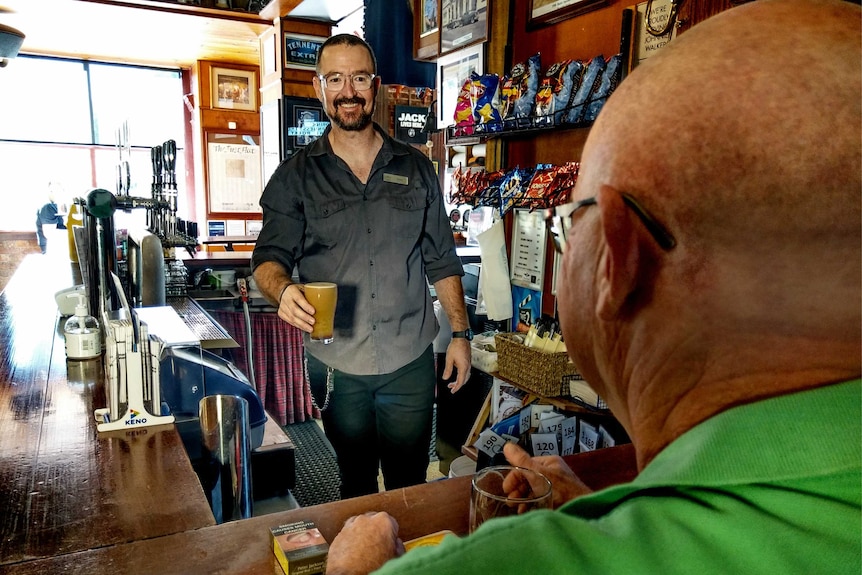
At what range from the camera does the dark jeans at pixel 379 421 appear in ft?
7.55

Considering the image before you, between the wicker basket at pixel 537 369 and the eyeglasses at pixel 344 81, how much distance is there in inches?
46.4

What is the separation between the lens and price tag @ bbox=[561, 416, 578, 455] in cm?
235

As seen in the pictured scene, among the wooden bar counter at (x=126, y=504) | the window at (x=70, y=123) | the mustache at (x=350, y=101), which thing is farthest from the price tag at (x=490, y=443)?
the window at (x=70, y=123)

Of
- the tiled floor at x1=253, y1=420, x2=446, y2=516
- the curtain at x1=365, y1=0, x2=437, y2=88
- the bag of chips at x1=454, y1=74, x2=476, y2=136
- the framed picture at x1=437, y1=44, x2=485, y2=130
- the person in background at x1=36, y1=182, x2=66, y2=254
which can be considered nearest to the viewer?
the tiled floor at x1=253, y1=420, x2=446, y2=516

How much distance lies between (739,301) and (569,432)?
193 centimetres

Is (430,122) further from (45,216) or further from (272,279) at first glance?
(45,216)

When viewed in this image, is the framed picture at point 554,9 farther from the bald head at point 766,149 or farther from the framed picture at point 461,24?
the bald head at point 766,149

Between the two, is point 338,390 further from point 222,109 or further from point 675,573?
point 222,109

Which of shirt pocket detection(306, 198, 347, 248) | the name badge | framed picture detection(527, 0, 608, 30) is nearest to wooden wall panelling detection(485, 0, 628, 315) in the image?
framed picture detection(527, 0, 608, 30)

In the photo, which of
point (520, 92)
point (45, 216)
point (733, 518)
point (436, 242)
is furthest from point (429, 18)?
point (45, 216)

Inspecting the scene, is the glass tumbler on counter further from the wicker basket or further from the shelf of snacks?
the shelf of snacks

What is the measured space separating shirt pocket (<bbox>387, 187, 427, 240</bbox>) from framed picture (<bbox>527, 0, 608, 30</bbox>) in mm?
1008

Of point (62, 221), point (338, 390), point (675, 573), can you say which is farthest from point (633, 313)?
point (62, 221)

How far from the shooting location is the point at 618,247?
0.56 metres
